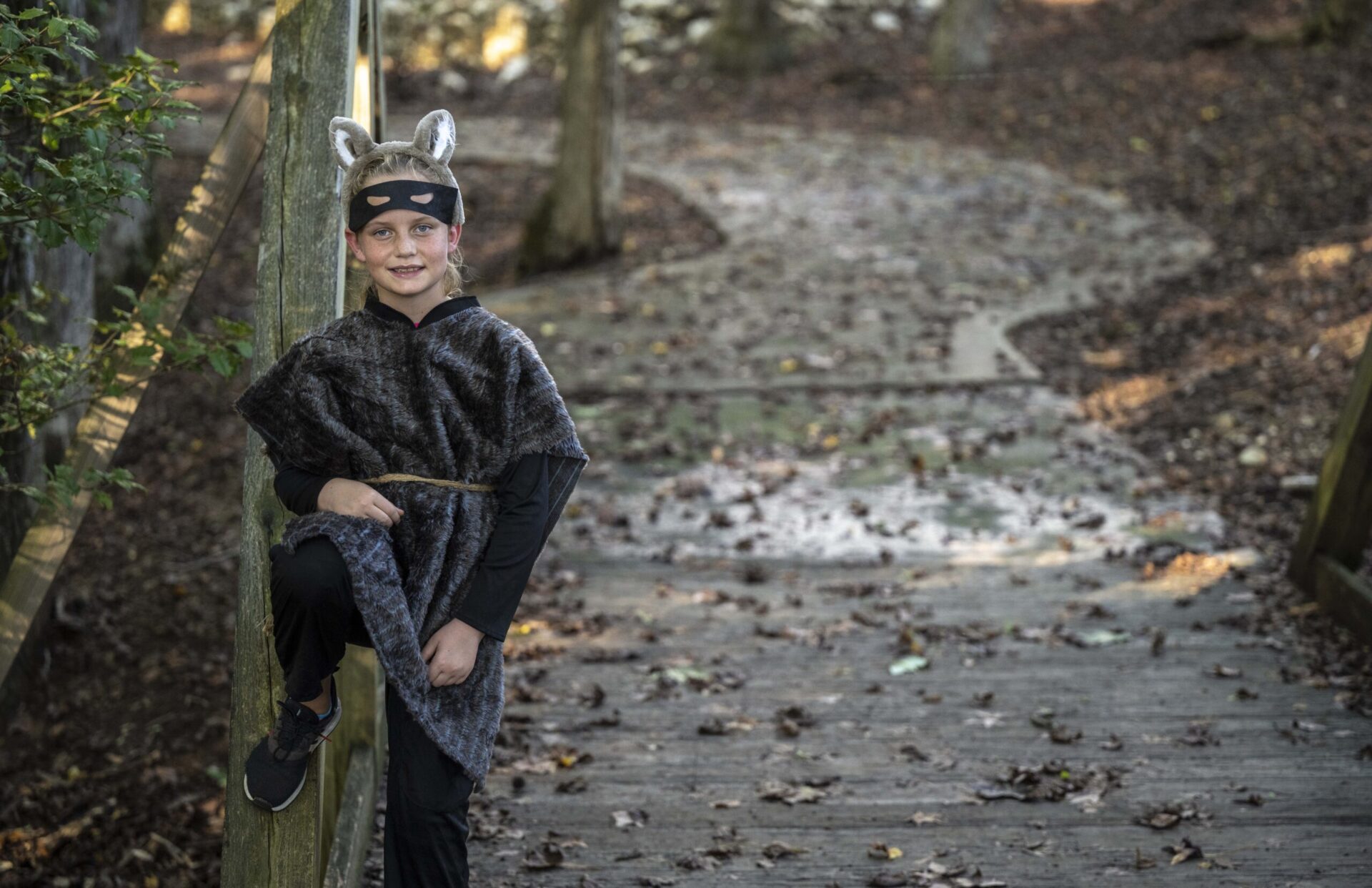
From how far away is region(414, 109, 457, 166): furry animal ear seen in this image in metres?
3.02

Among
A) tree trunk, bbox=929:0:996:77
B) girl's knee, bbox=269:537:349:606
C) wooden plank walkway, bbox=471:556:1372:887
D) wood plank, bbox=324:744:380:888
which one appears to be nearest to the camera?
girl's knee, bbox=269:537:349:606

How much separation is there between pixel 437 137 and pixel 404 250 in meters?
0.28

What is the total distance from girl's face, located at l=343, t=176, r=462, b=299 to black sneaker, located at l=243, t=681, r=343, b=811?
3.06ft

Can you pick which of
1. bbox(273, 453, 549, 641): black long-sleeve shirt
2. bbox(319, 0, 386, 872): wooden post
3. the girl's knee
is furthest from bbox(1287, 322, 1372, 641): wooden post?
the girl's knee

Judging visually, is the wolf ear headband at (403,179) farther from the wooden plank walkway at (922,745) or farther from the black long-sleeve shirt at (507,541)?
the wooden plank walkway at (922,745)

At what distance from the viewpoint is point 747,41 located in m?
21.8

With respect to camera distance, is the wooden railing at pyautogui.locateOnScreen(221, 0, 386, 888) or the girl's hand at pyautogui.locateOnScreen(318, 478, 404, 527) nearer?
the girl's hand at pyautogui.locateOnScreen(318, 478, 404, 527)

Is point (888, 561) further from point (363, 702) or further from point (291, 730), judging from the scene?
point (291, 730)

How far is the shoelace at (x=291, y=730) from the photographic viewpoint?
9.96 ft

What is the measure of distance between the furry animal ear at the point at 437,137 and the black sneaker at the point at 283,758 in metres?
1.23

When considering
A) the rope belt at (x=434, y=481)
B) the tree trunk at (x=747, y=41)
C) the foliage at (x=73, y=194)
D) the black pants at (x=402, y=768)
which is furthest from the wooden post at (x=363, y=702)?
the tree trunk at (x=747, y=41)

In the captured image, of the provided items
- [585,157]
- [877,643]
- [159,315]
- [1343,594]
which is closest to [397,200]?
[159,315]

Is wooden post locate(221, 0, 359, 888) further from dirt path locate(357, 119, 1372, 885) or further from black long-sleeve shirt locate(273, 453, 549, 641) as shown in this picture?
dirt path locate(357, 119, 1372, 885)

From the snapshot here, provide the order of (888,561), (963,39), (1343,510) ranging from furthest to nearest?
(963,39), (888,561), (1343,510)
